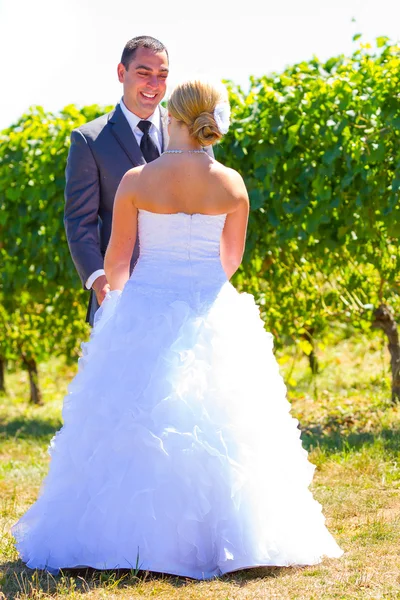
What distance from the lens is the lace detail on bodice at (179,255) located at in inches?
134

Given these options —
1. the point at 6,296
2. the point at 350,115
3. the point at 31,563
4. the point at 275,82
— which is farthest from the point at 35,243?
the point at 31,563

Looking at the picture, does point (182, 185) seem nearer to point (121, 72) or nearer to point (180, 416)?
point (180, 416)

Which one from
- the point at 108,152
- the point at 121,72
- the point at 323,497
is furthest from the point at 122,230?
the point at 323,497

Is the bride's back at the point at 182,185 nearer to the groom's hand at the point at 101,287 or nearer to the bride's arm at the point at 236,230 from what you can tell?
the bride's arm at the point at 236,230

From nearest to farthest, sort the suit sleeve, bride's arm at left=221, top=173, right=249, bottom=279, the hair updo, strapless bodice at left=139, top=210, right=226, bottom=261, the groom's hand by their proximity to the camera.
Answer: the hair updo < strapless bodice at left=139, top=210, right=226, bottom=261 < bride's arm at left=221, top=173, right=249, bottom=279 < the groom's hand < the suit sleeve

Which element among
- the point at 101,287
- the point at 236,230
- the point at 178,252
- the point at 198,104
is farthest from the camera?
the point at 101,287

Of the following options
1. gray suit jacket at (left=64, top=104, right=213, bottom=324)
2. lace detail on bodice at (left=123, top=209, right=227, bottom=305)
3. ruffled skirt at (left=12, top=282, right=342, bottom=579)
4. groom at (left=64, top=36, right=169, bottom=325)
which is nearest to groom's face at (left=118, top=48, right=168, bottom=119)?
groom at (left=64, top=36, right=169, bottom=325)


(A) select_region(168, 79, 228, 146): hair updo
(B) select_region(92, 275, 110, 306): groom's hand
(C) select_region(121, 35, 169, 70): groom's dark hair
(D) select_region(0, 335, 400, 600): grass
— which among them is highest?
(C) select_region(121, 35, 169, 70): groom's dark hair

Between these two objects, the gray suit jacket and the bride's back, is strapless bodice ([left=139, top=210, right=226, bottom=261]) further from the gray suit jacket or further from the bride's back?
the gray suit jacket

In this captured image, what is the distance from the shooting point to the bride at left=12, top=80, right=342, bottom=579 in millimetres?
3176

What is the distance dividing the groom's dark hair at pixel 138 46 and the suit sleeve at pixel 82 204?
439 mm

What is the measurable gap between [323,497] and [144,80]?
2.35 metres

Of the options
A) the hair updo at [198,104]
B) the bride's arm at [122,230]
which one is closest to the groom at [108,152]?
the bride's arm at [122,230]

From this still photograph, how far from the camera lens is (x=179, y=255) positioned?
3.43 meters
